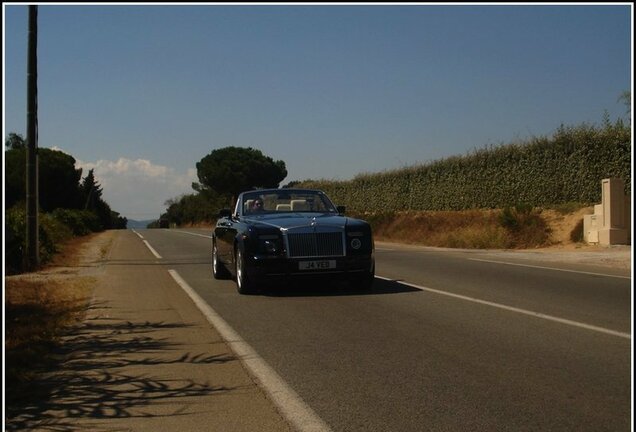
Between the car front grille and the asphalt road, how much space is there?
68 centimetres

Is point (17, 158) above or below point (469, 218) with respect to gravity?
above

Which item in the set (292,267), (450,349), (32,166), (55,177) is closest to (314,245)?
(292,267)

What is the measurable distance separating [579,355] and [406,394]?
2161 mm

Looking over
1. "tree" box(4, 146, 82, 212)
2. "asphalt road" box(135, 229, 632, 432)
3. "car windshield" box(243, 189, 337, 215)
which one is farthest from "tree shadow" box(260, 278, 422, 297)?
"tree" box(4, 146, 82, 212)

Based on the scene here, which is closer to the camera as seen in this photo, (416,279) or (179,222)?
(416,279)

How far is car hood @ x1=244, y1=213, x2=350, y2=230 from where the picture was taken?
37.4 ft

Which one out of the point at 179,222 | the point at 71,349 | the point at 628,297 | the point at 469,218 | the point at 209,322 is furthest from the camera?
the point at 179,222

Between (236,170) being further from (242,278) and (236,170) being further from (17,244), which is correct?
(242,278)

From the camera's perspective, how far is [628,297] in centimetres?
1105

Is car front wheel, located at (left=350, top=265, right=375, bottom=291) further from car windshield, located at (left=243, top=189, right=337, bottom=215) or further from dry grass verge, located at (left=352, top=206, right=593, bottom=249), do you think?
dry grass verge, located at (left=352, top=206, right=593, bottom=249)

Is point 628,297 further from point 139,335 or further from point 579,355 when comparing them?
point 139,335

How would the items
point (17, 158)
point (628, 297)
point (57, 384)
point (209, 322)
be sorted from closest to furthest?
point (57, 384) → point (209, 322) → point (628, 297) → point (17, 158)

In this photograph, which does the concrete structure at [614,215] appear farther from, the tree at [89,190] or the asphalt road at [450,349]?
the tree at [89,190]

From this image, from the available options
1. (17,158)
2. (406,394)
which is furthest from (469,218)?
(17,158)
